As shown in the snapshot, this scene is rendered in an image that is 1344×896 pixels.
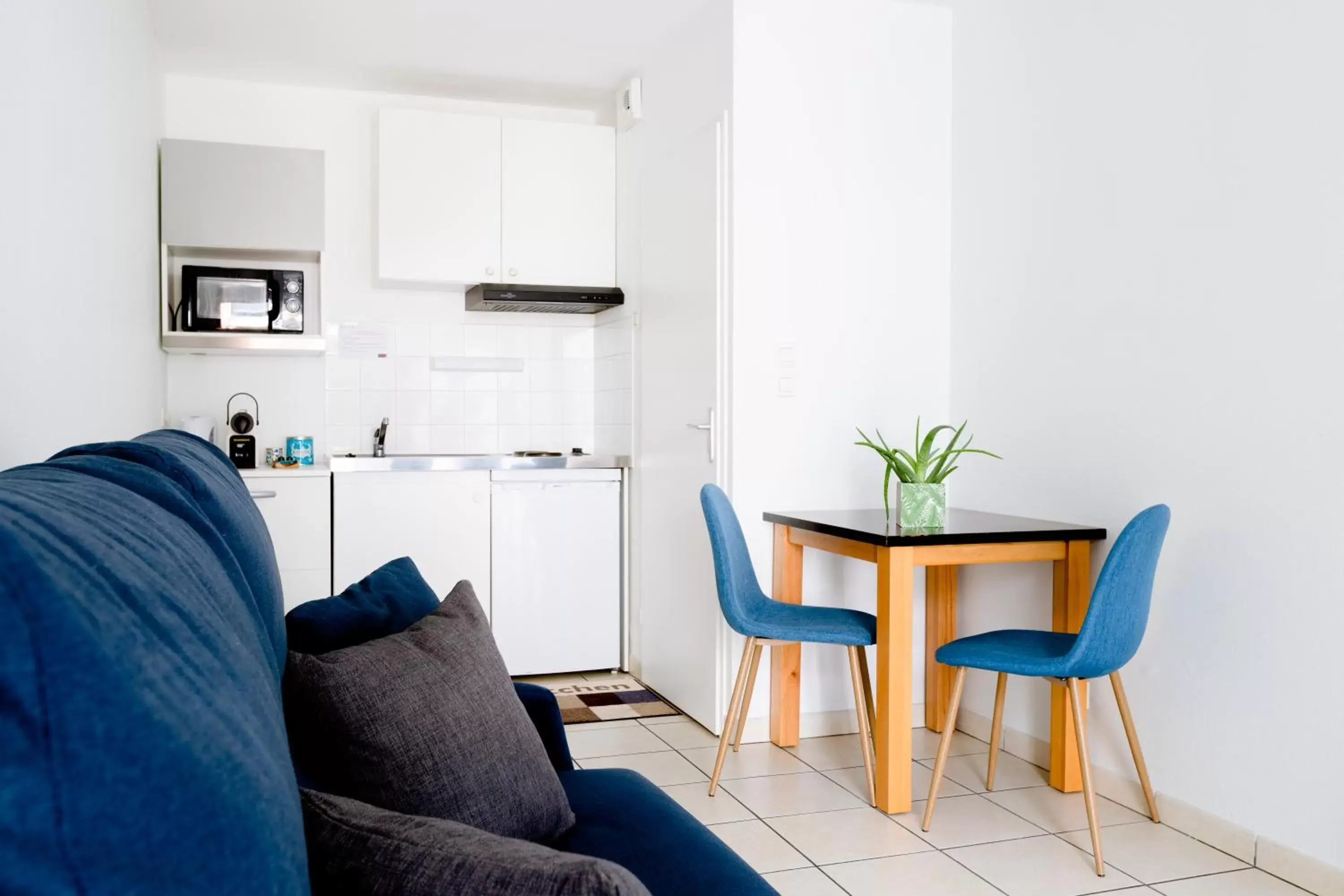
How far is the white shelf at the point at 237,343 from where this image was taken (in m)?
4.29

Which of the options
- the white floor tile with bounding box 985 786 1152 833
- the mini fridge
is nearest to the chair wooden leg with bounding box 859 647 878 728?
the white floor tile with bounding box 985 786 1152 833

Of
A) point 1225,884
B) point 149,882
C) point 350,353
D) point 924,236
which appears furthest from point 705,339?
point 149,882

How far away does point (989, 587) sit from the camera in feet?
12.0

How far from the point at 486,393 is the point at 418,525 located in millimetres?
891

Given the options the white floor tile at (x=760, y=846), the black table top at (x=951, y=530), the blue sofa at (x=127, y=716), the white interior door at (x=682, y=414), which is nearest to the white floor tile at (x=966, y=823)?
the white floor tile at (x=760, y=846)

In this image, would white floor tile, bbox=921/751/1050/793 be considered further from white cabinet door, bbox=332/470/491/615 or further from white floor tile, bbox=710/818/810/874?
white cabinet door, bbox=332/470/491/615

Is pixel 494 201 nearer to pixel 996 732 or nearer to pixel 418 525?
pixel 418 525

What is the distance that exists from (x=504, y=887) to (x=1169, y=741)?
255 centimetres

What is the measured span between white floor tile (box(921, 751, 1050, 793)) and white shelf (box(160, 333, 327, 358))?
293cm

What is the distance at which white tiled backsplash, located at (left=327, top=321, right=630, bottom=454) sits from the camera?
15.8 feet

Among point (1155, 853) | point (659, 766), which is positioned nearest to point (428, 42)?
point (659, 766)

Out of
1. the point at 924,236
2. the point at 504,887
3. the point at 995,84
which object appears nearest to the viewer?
the point at 504,887

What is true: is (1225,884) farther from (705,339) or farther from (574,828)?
(705,339)

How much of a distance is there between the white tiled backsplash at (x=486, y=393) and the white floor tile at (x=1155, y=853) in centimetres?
252
